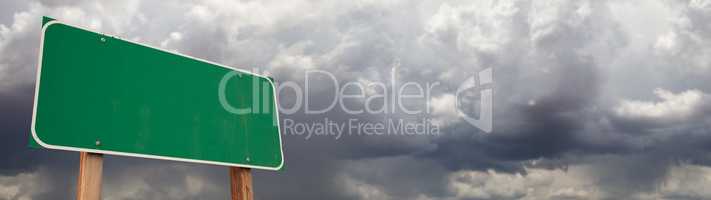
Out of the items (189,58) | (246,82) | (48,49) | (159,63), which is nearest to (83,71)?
(48,49)

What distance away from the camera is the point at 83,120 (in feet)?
19.6

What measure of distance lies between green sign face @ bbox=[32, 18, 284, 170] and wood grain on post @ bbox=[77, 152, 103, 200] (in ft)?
0.33

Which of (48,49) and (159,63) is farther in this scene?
(159,63)

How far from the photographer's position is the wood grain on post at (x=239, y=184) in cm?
774

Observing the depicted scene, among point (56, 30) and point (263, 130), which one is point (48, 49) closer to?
point (56, 30)

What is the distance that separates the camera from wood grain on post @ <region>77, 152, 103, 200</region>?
18.8ft

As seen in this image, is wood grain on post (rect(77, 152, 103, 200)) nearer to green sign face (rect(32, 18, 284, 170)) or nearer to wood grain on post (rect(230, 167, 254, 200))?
green sign face (rect(32, 18, 284, 170))

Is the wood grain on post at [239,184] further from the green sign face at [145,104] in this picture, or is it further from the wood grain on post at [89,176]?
the wood grain on post at [89,176]

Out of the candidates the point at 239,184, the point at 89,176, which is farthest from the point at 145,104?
the point at 239,184

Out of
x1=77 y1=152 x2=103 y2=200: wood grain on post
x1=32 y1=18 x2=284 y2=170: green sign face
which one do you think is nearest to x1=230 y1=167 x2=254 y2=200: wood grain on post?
x1=32 y1=18 x2=284 y2=170: green sign face

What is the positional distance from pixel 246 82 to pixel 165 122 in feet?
5.03

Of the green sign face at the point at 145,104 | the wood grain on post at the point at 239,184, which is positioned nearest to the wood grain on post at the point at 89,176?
the green sign face at the point at 145,104

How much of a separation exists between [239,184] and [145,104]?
1740mm

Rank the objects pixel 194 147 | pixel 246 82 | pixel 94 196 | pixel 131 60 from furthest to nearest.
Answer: pixel 246 82 < pixel 194 147 < pixel 131 60 < pixel 94 196
